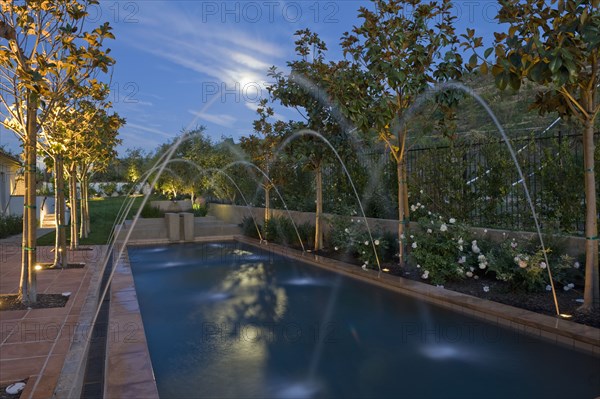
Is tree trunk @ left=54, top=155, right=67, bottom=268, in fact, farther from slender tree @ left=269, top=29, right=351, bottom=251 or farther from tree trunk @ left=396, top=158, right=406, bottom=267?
tree trunk @ left=396, top=158, right=406, bottom=267

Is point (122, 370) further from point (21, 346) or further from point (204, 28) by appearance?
point (204, 28)

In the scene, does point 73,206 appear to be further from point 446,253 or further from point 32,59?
point 446,253

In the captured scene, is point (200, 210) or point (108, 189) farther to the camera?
point (108, 189)

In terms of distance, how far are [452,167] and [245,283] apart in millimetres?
5603

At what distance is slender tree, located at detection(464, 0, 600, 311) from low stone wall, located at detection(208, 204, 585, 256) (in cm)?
162

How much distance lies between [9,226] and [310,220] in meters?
12.9

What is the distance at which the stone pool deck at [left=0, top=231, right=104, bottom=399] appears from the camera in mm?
4270

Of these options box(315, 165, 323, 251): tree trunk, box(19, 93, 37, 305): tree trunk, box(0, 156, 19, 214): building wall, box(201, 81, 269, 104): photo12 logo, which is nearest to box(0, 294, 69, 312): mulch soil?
box(19, 93, 37, 305): tree trunk

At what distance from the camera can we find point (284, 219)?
1552cm

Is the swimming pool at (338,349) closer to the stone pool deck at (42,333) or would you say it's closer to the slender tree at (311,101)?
the stone pool deck at (42,333)

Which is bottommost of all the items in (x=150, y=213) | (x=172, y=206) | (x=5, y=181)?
(x=150, y=213)

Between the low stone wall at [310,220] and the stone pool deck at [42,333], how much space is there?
6.61 metres

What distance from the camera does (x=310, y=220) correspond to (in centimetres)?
1474

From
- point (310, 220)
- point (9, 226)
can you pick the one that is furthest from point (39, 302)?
point (9, 226)
